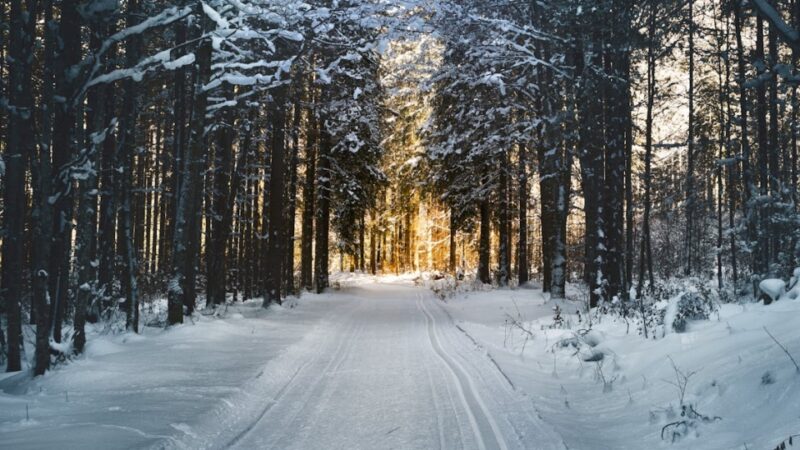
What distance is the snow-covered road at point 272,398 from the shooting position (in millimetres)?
5176

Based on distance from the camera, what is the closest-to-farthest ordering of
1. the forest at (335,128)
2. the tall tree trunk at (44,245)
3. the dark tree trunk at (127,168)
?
the tall tree trunk at (44,245) < the forest at (335,128) < the dark tree trunk at (127,168)

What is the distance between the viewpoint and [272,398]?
22.1 feet

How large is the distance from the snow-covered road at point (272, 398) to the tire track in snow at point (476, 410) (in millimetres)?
19

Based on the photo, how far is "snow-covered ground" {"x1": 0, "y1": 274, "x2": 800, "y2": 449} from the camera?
5.09 m


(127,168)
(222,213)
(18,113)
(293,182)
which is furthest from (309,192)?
(18,113)

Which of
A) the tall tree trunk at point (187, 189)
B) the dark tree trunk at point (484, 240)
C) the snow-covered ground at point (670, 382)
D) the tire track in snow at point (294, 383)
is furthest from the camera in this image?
the dark tree trunk at point (484, 240)

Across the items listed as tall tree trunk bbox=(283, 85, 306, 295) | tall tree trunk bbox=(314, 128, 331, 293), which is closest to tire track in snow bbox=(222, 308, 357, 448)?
tall tree trunk bbox=(283, 85, 306, 295)

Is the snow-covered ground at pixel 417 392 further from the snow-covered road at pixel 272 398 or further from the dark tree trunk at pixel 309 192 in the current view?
the dark tree trunk at pixel 309 192

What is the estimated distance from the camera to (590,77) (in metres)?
14.9

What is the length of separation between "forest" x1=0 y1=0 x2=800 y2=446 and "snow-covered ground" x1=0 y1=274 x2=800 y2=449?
1113mm

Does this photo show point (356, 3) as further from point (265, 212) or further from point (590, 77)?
point (265, 212)

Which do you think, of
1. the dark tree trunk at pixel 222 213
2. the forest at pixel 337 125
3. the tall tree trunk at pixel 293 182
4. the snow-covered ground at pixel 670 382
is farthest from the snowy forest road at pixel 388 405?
the tall tree trunk at pixel 293 182

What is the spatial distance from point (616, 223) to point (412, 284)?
2048 cm

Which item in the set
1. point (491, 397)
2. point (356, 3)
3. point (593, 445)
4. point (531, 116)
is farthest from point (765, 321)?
point (531, 116)
